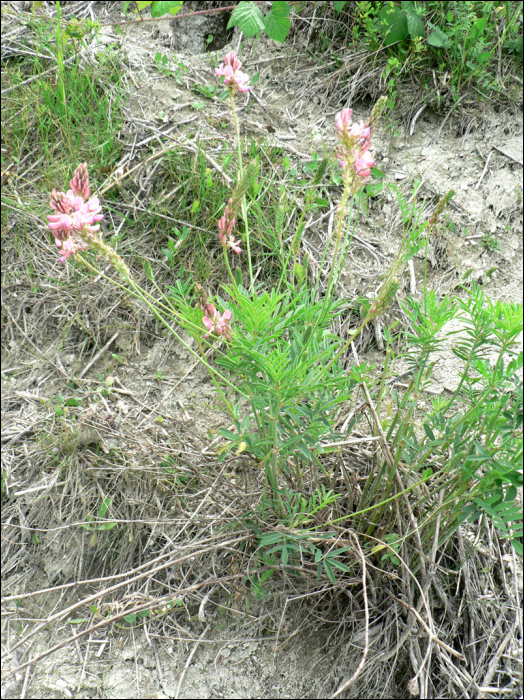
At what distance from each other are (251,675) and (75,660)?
589 millimetres

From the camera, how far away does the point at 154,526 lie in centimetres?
193

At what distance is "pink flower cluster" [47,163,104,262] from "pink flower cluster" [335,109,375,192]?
0.64 meters

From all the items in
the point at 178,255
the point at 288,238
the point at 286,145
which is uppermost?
the point at 286,145

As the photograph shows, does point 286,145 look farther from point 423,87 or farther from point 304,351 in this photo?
point 304,351

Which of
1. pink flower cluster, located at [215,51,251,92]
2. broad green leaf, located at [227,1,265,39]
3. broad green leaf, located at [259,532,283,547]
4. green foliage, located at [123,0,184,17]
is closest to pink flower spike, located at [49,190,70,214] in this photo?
pink flower cluster, located at [215,51,251,92]

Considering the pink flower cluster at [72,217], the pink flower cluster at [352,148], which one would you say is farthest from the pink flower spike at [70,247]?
the pink flower cluster at [352,148]

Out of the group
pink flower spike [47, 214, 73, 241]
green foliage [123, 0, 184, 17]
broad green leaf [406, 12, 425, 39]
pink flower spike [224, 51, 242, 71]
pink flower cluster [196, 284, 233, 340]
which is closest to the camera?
pink flower spike [47, 214, 73, 241]

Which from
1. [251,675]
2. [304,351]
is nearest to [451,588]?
[251,675]

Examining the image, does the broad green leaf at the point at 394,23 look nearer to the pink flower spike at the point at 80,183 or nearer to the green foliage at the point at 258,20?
the green foliage at the point at 258,20

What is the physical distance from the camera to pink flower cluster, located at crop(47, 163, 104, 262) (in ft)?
4.35

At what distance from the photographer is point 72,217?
1.34 m

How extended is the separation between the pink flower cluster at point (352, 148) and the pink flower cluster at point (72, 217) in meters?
0.64

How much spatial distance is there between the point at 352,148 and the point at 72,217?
2.41ft

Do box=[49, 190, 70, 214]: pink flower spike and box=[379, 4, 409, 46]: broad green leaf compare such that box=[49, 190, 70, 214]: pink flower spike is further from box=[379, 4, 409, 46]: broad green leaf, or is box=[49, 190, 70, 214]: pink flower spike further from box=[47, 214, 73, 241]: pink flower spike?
box=[379, 4, 409, 46]: broad green leaf
